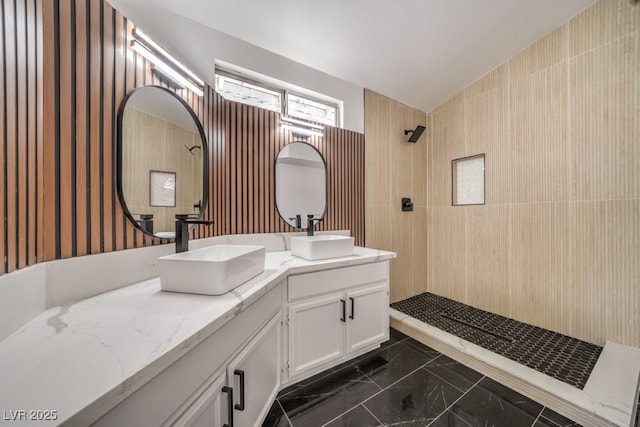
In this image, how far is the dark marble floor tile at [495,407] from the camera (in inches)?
53.0

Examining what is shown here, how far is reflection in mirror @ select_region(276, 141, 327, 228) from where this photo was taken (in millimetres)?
2089

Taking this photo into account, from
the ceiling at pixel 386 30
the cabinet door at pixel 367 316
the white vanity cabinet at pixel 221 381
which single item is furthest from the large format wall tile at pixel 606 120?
the white vanity cabinet at pixel 221 381

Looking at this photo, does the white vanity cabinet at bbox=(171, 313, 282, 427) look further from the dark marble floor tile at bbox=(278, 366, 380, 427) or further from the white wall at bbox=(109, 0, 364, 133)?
the white wall at bbox=(109, 0, 364, 133)

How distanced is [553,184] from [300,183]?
2.29 m

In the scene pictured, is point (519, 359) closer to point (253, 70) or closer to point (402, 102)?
point (402, 102)

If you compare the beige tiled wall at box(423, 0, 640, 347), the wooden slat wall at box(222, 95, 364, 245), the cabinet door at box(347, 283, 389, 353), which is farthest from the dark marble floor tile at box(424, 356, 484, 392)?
the wooden slat wall at box(222, 95, 364, 245)

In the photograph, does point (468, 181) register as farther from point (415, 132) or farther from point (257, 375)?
point (257, 375)

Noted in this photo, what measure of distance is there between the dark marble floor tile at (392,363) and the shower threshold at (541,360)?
22 centimetres

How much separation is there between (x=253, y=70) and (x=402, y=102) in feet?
5.92

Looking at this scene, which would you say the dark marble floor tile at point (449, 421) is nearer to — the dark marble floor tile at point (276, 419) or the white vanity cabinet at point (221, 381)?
the dark marble floor tile at point (276, 419)

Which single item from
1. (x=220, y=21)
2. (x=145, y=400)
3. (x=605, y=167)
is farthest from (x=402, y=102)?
(x=145, y=400)

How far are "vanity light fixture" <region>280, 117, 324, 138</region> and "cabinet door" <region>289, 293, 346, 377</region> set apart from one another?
4.70 feet

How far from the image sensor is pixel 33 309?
0.75m

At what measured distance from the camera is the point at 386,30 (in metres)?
1.92
